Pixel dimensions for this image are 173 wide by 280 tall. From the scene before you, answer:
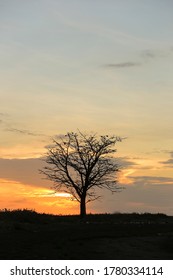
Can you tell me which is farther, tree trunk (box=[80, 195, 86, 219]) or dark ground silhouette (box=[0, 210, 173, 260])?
tree trunk (box=[80, 195, 86, 219])

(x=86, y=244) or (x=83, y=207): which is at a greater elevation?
(x=83, y=207)

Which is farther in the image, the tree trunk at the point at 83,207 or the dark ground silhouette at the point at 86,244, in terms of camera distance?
the tree trunk at the point at 83,207

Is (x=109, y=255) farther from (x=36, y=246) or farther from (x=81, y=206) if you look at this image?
(x=81, y=206)

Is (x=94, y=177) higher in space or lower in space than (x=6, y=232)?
higher

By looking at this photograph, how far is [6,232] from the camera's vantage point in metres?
32.2

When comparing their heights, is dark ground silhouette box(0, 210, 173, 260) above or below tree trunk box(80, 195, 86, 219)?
below

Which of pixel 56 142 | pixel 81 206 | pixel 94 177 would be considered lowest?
pixel 81 206

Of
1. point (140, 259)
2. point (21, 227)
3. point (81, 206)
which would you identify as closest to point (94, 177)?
point (81, 206)

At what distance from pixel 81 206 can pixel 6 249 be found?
1294 inches

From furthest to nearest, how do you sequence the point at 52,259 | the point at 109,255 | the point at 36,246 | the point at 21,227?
the point at 21,227 < the point at 36,246 < the point at 109,255 < the point at 52,259

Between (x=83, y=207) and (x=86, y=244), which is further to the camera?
(x=83, y=207)

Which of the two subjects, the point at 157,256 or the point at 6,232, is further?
the point at 6,232

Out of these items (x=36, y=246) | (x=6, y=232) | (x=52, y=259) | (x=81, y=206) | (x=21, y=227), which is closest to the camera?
(x=52, y=259)

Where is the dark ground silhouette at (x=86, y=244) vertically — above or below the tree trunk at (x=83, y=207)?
below
